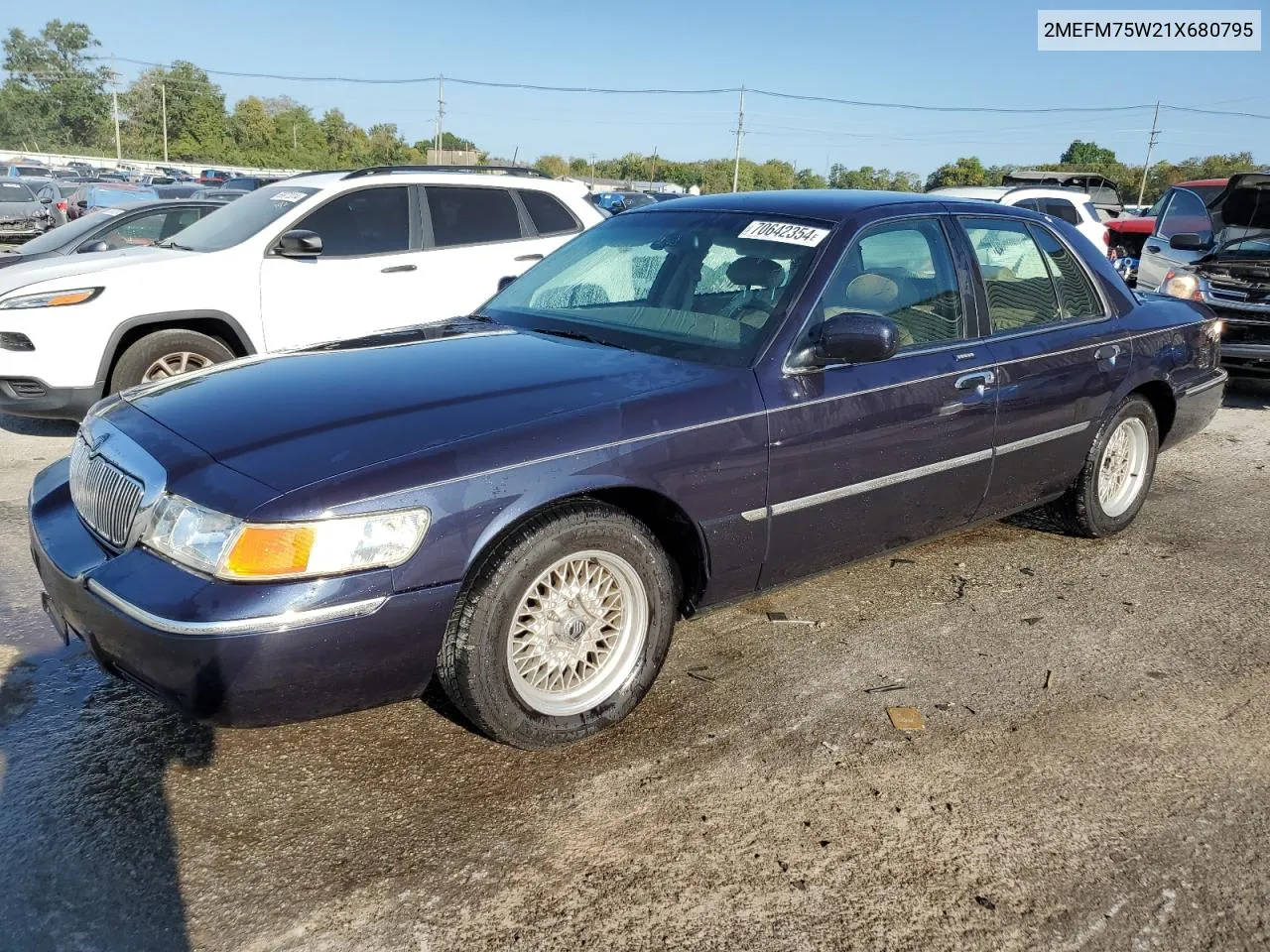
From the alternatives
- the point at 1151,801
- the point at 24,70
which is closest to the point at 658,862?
the point at 1151,801

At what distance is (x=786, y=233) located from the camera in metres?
3.71

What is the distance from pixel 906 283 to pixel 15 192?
2464cm

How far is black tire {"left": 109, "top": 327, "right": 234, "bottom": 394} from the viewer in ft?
20.1

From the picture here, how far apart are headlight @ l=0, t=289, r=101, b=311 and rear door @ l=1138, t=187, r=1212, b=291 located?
882cm

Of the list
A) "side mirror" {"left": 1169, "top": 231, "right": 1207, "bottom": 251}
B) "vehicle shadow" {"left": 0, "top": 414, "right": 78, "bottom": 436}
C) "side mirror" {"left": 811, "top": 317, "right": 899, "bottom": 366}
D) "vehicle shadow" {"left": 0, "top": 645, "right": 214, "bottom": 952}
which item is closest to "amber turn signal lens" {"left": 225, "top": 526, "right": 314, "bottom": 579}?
"vehicle shadow" {"left": 0, "top": 645, "right": 214, "bottom": 952}

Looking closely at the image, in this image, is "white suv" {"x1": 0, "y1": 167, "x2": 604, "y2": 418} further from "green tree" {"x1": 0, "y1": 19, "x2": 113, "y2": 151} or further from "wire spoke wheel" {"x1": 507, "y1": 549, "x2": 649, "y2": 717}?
"green tree" {"x1": 0, "y1": 19, "x2": 113, "y2": 151}

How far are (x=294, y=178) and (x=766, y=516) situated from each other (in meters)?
5.78

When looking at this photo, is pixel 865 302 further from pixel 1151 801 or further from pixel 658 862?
pixel 658 862

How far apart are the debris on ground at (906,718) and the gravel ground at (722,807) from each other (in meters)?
0.04

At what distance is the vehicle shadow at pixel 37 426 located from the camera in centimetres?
670

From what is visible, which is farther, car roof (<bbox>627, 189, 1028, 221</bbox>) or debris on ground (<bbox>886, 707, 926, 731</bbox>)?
car roof (<bbox>627, 189, 1028, 221</bbox>)

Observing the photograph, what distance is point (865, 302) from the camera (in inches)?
145

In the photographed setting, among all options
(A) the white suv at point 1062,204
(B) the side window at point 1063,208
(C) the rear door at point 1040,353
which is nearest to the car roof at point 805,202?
(C) the rear door at point 1040,353

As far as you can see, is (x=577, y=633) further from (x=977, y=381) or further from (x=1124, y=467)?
(x=1124, y=467)
